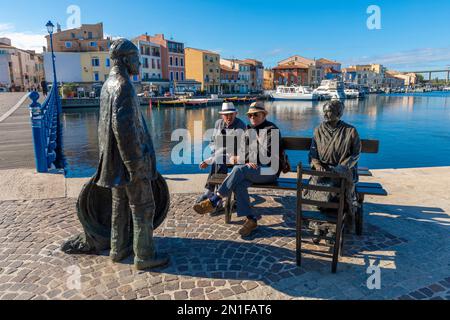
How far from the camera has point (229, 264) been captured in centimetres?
341

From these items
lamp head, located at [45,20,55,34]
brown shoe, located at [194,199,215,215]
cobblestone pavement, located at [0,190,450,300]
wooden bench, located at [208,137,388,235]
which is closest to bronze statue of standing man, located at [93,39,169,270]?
cobblestone pavement, located at [0,190,450,300]

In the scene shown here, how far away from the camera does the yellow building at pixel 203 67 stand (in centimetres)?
7281

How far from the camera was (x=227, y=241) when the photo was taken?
13.0 feet

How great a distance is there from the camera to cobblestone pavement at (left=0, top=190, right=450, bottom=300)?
293 cm

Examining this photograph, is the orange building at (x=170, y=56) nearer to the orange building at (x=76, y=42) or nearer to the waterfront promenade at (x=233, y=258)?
the orange building at (x=76, y=42)

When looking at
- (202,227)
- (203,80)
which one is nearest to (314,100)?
(203,80)

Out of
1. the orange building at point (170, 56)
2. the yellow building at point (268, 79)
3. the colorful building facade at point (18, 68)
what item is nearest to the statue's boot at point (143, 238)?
the colorful building facade at point (18, 68)

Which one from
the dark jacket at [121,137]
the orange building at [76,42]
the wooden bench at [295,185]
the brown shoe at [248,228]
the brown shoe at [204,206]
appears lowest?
the brown shoe at [248,228]

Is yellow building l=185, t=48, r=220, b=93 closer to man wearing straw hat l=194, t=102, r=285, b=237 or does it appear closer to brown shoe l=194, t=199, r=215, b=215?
man wearing straw hat l=194, t=102, r=285, b=237

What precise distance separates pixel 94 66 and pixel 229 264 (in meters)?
59.3

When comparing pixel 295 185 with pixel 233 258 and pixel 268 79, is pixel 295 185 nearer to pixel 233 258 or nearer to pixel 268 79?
pixel 233 258

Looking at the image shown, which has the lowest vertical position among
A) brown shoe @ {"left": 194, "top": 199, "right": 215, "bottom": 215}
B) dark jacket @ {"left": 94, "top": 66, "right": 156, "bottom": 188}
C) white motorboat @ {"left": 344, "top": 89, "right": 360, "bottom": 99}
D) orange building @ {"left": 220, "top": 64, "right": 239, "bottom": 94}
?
brown shoe @ {"left": 194, "top": 199, "right": 215, "bottom": 215}

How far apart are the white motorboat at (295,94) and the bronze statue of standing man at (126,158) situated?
69.1 m

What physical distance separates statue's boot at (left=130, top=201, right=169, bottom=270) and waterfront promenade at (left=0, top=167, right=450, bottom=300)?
0.34 ft
